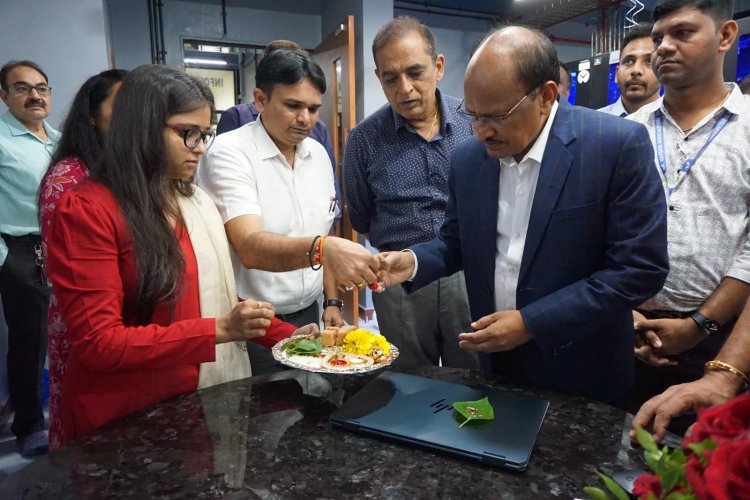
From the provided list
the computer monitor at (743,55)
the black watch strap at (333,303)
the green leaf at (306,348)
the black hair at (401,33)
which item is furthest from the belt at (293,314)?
the computer monitor at (743,55)

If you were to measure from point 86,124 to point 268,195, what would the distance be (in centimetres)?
68

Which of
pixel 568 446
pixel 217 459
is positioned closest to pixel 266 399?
pixel 217 459

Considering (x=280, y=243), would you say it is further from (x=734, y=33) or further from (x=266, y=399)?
(x=734, y=33)

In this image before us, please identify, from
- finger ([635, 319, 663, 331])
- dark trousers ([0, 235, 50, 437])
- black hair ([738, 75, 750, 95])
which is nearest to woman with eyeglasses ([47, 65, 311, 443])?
finger ([635, 319, 663, 331])

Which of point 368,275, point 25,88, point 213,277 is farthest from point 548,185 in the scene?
point 25,88

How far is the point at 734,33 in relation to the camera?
68.5 inches

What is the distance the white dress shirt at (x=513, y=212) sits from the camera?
1419 millimetres

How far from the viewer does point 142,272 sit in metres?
1.26

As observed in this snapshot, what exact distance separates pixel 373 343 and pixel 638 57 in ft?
7.80

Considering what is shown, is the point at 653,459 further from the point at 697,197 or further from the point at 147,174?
the point at 697,197

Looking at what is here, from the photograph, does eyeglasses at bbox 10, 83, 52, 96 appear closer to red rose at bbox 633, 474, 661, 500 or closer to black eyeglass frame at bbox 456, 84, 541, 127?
black eyeglass frame at bbox 456, 84, 541, 127

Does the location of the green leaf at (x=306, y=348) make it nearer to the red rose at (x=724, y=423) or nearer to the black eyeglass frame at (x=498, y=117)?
the black eyeglass frame at (x=498, y=117)

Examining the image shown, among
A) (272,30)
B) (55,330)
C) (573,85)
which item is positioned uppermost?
(272,30)

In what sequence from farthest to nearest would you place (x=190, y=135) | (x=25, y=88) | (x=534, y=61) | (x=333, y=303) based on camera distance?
1. (x=25, y=88)
2. (x=333, y=303)
3. (x=190, y=135)
4. (x=534, y=61)
